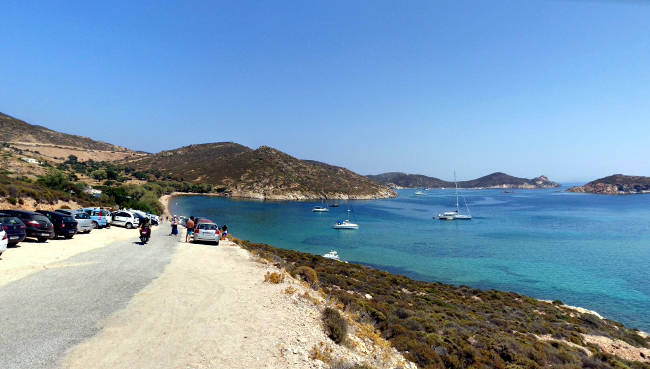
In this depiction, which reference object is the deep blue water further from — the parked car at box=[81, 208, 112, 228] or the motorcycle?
the motorcycle

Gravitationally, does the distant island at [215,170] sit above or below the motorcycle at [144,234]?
above

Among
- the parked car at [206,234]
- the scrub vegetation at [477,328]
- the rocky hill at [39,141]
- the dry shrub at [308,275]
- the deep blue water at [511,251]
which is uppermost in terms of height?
the rocky hill at [39,141]

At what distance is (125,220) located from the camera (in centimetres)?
3189

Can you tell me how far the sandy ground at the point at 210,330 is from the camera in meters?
6.16

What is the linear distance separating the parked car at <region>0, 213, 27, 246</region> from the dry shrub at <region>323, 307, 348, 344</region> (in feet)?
52.6

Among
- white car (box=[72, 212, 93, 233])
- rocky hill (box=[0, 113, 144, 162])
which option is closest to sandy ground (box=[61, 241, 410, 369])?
white car (box=[72, 212, 93, 233])

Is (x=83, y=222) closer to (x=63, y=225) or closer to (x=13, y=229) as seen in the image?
(x=63, y=225)

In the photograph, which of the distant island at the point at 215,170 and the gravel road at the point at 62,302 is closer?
the gravel road at the point at 62,302

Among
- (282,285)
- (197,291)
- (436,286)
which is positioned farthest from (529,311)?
(197,291)

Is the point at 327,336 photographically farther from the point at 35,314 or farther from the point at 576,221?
the point at 576,221

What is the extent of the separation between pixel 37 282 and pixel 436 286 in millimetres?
27952

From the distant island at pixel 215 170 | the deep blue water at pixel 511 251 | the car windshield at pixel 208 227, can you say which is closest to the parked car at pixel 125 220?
the car windshield at pixel 208 227

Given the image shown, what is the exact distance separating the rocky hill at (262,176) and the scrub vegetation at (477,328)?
5008 inches

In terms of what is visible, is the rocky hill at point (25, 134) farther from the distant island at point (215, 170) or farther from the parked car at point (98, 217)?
the parked car at point (98, 217)
